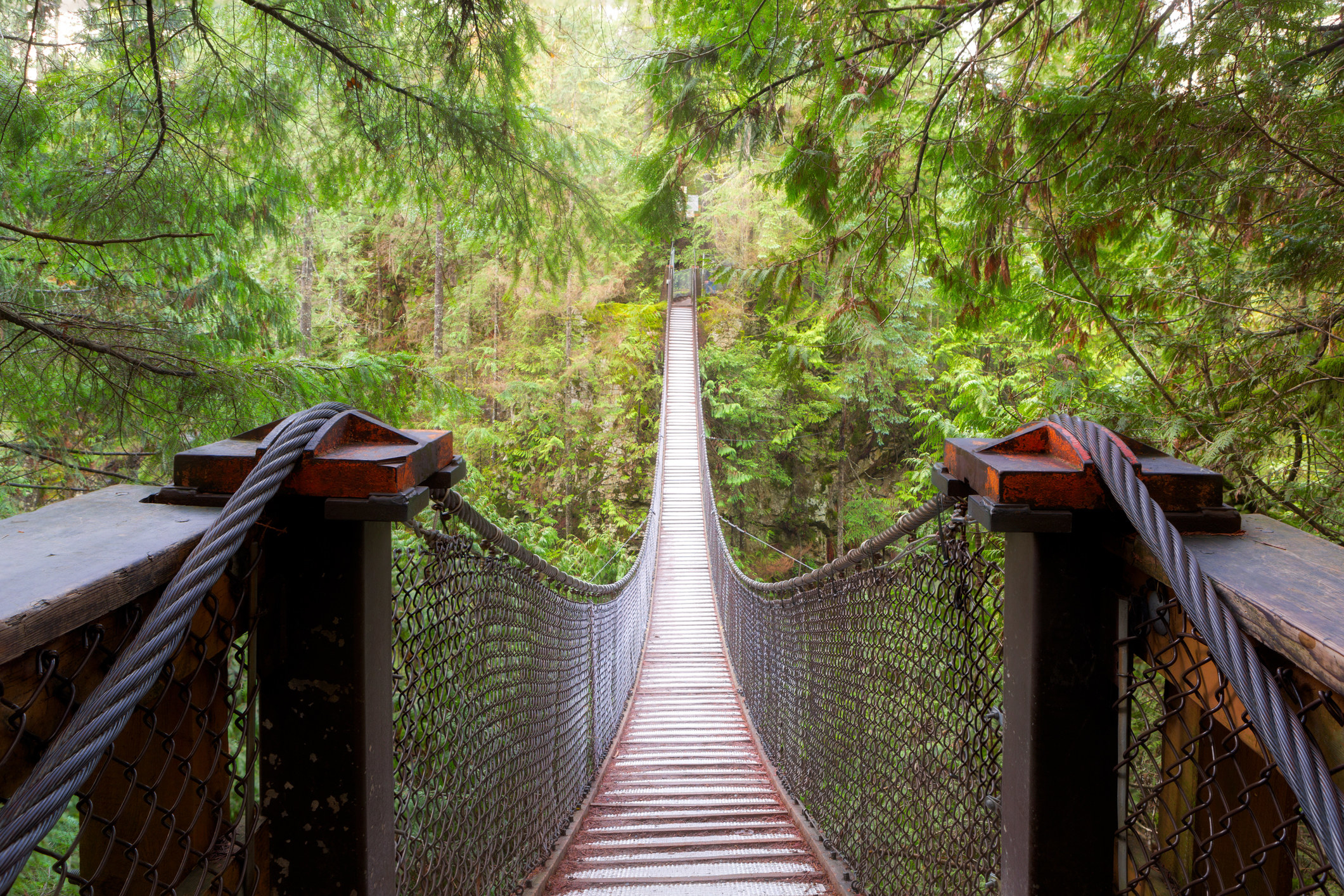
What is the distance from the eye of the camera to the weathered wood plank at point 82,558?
1.46ft

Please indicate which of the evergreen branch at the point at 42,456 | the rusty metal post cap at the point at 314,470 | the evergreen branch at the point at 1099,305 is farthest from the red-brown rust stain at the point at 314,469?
the evergreen branch at the point at 1099,305

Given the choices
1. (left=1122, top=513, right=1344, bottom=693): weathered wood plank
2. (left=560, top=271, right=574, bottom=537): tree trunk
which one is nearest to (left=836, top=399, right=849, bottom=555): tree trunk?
(left=560, top=271, right=574, bottom=537): tree trunk

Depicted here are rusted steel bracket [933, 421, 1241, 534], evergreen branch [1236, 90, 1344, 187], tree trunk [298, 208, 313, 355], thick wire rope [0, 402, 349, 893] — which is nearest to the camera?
thick wire rope [0, 402, 349, 893]

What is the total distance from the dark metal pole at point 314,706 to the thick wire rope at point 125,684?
141 millimetres

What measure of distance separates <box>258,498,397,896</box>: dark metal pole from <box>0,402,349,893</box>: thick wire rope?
0.14 metres

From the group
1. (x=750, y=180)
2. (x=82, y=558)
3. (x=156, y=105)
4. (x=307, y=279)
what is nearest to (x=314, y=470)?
(x=82, y=558)

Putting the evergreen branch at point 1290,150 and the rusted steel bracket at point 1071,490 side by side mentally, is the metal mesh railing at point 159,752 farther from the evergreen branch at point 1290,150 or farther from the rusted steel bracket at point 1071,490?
the evergreen branch at point 1290,150

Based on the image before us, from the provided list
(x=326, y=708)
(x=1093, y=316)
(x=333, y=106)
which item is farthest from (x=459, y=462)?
(x=1093, y=316)

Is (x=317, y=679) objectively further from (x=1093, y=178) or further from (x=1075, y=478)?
(x=1093, y=178)

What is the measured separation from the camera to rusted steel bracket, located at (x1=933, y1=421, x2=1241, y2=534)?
2.23ft

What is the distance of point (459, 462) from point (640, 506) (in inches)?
476

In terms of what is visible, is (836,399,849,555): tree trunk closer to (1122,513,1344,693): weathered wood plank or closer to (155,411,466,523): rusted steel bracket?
(1122,513,1344,693): weathered wood plank

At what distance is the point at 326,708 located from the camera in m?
0.75

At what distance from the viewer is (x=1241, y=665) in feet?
1.55
